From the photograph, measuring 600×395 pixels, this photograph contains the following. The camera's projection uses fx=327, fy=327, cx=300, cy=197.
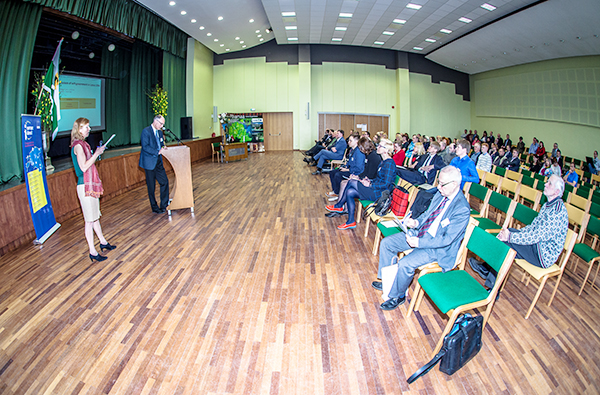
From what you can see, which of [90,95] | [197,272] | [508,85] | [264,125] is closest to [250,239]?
[197,272]

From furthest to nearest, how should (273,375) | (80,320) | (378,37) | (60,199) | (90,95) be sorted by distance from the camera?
1. (378,37)
2. (90,95)
3. (60,199)
4. (80,320)
5. (273,375)

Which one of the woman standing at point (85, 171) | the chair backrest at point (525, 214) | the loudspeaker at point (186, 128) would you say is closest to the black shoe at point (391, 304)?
the chair backrest at point (525, 214)

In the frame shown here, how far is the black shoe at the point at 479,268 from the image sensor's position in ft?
10.9

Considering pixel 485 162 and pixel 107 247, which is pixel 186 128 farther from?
pixel 485 162

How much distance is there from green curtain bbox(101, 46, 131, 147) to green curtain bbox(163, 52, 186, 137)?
1289 mm

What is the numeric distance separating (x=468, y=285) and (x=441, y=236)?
435mm

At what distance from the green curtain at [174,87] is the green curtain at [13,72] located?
6.15 m

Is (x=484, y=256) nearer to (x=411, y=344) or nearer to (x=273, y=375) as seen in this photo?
(x=411, y=344)

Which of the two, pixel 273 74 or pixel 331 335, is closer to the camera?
pixel 331 335

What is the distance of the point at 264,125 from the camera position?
54.9 ft

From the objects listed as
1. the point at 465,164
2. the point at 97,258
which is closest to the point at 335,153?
the point at 465,164

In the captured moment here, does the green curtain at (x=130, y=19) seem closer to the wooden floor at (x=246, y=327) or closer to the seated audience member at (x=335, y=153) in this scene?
the wooden floor at (x=246, y=327)

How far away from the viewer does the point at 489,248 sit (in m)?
2.46

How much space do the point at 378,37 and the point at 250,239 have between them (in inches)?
522
